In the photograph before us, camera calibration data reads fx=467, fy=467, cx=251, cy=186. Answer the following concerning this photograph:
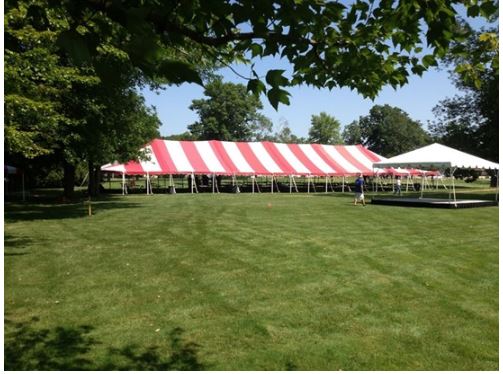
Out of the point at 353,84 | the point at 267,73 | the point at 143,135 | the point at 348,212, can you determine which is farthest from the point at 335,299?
the point at 143,135

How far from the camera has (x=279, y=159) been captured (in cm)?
3275

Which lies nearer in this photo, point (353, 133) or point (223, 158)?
point (223, 158)

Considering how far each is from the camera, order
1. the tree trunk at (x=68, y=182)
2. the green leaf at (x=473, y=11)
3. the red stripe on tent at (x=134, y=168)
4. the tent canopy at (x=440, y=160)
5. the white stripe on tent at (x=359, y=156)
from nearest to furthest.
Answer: the green leaf at (x=473, y=11) → the tent canopy at (x=440, y=160) → the tree trunk at (x=68, y=182) → the red stripe on tent at (x=134, y=168) → the white stripe on tent at (x=359, y=156)

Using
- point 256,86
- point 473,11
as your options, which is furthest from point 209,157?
point 256,86

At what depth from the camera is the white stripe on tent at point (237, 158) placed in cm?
3067

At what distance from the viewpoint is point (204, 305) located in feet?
18.0

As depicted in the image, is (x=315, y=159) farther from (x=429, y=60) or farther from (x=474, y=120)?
(x=429, y=60)

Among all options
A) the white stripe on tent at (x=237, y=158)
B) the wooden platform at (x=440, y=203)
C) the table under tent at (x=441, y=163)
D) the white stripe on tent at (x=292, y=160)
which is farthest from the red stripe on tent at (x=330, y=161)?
the wooden platform at (x=440, y=203)

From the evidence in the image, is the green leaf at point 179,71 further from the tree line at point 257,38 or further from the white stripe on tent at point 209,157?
the white stripe on tent at point 209,157

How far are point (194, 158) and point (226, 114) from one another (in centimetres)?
4732

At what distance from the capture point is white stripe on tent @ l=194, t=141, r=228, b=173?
3009cm

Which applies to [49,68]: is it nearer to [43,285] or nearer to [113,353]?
[43,285]

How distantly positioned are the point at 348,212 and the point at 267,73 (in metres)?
14.3

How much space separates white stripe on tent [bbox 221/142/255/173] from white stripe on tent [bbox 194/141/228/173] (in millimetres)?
1116
